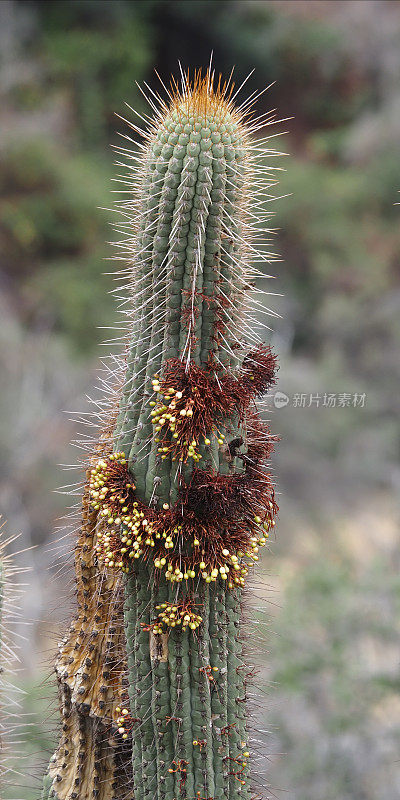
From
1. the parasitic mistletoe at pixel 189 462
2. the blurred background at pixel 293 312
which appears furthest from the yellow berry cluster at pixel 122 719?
the blurred background at pixel 293 312

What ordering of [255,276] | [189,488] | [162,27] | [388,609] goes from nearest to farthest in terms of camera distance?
[189,488] < [255,276] < [388,609] < [162,27]

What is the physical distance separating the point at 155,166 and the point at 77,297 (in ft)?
39.3

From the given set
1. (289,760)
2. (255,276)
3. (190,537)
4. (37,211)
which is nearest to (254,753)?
(190,537)

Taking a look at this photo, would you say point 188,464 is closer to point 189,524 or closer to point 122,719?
point 189,524

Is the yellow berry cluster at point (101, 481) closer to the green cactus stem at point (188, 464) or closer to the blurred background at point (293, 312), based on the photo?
the green cactus stem at point (188, 464)

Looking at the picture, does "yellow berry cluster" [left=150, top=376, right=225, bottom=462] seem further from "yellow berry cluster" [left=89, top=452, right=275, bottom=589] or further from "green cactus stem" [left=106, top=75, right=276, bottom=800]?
"yellow berry cluster" [left=89, top=452, right=275, bottom=589]

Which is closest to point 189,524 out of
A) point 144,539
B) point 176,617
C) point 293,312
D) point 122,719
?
point 144,539

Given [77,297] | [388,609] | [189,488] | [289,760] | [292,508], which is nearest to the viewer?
[189,488]

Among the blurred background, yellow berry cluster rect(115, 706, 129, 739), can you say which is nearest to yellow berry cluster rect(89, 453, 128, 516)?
yellow berry cluster rect(115, 706, 129, 739)

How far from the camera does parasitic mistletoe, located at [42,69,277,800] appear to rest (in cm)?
204

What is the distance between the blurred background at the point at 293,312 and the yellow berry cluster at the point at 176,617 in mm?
3145

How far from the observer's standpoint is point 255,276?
2230 mm

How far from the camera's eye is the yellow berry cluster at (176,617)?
203cm

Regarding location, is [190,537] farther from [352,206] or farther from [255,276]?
[352,206]
